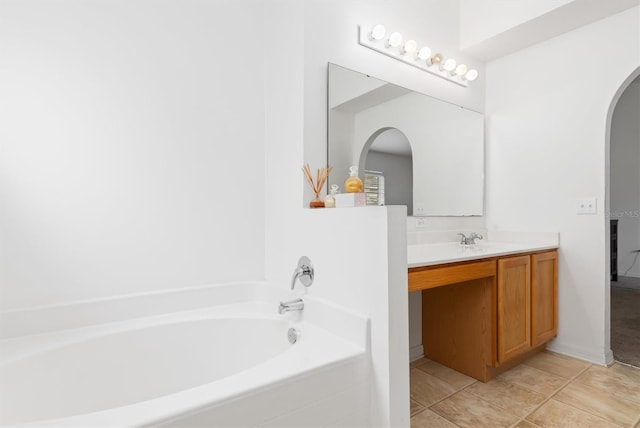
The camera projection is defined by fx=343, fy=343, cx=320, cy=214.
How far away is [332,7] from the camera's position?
1.91 metres

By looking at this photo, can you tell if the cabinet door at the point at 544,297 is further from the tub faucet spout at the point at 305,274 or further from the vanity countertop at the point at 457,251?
the tub faucet spout at the point at 305,274

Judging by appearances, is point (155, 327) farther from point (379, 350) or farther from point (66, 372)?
point (379, 350)

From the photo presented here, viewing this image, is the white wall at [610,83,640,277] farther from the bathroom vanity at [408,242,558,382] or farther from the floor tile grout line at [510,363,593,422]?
the floor tile grout line at [510,363,593,422]

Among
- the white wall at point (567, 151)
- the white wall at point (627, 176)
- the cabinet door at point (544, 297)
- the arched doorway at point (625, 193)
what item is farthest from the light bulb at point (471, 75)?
the white wall at point (627, 176)

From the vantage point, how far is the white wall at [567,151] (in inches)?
89.6

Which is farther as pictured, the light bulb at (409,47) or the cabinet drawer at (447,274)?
the light bulb at (409,47)

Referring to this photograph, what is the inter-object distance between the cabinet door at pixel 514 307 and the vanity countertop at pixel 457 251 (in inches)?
3.5

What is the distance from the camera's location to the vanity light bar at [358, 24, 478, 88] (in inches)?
82.7

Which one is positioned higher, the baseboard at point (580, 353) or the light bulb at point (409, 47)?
the light bulb at point (409, 47)

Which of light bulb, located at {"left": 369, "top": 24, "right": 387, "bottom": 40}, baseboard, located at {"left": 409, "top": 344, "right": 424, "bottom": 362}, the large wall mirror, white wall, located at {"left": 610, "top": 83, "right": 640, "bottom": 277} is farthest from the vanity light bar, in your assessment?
white wall, located at {"left": 610, "top": 83, "right": 640, "bottom": 277}

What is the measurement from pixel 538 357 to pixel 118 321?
267cm

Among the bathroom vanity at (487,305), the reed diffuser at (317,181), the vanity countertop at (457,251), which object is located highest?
the reed diffuser at (317,181)

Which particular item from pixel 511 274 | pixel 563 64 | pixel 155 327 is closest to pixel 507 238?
pixel 511 274

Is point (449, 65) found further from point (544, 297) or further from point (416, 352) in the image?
point (416, 352)
